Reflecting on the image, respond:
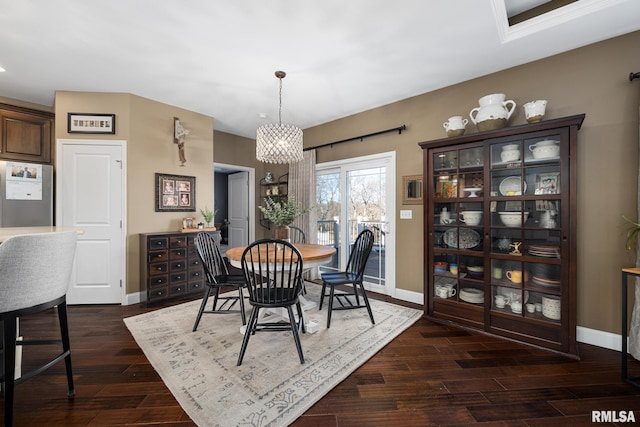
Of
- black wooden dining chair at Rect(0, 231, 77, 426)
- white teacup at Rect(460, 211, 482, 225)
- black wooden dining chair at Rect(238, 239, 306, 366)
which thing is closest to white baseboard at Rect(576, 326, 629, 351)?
white teacup at Rect(460, 211, 482, 225)

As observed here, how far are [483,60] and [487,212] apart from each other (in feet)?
5.08

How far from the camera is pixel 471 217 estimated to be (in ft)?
8.89

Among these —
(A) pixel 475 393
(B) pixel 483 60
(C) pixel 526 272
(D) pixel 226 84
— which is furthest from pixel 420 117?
(A) pixel 475 393

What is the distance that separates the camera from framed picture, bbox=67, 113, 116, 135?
3.33m

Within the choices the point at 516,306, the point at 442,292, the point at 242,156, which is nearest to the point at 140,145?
the point at 242,156

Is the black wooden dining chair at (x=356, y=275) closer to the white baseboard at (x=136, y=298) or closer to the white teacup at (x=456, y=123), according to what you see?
the white teacup at (x=456, y=123)

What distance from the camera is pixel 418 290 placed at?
3418 millimetres

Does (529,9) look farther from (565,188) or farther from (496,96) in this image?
(565,188)

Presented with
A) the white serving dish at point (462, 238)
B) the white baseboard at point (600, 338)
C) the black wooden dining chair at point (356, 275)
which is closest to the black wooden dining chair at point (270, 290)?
the black wooden dining chair at point (356, 275)

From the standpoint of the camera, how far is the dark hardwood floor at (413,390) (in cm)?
149

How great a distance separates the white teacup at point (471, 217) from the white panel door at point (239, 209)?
408cm

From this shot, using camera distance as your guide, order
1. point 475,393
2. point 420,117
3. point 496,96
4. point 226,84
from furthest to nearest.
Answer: point 420,117, point 226,84, point 496,96, point 475,393

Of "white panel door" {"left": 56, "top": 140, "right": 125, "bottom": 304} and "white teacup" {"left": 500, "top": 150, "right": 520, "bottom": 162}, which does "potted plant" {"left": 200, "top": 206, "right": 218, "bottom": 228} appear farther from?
"white teacup" {"left": 500, "top": 150, "right": 520, "bottom": 162}

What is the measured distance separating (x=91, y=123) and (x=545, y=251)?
5254 mm
